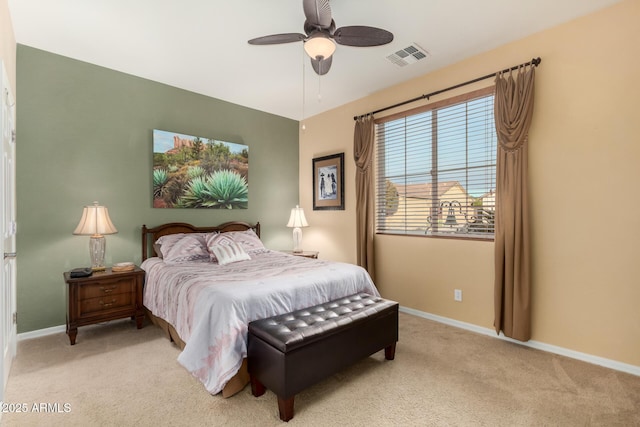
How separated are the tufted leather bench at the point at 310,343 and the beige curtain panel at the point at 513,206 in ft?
4.06

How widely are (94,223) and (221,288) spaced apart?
179 centimetres

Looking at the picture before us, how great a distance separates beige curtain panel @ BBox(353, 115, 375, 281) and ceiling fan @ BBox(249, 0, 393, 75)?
77.9 inches

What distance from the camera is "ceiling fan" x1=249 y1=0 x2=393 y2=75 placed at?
2.06 m

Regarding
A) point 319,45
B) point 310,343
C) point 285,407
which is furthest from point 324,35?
point 285,407

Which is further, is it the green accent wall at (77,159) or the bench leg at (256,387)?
the green accent wall at (77,159)

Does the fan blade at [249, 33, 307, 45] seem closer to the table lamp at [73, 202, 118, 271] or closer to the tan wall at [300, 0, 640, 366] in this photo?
the tan wall at [300, 0, 640, 366]

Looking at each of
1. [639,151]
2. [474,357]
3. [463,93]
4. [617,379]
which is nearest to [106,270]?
[474,357]

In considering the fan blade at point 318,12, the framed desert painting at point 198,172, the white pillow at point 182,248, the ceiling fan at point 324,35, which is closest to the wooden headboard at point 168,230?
the white pillow at point 182,248

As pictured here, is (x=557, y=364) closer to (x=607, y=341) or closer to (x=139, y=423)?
(x=607, y=341)

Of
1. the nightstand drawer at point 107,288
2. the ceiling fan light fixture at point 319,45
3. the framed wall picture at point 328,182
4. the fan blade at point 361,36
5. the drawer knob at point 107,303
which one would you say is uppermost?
the fan blade at point 361,36

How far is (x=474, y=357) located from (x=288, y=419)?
1734 mm

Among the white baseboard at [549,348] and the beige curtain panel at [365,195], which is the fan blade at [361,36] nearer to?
the beige curtain panel at [365,195]

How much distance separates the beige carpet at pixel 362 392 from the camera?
6.30 feet

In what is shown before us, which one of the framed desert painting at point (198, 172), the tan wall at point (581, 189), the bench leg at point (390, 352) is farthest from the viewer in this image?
the framed desert painting at point (198, 172)
